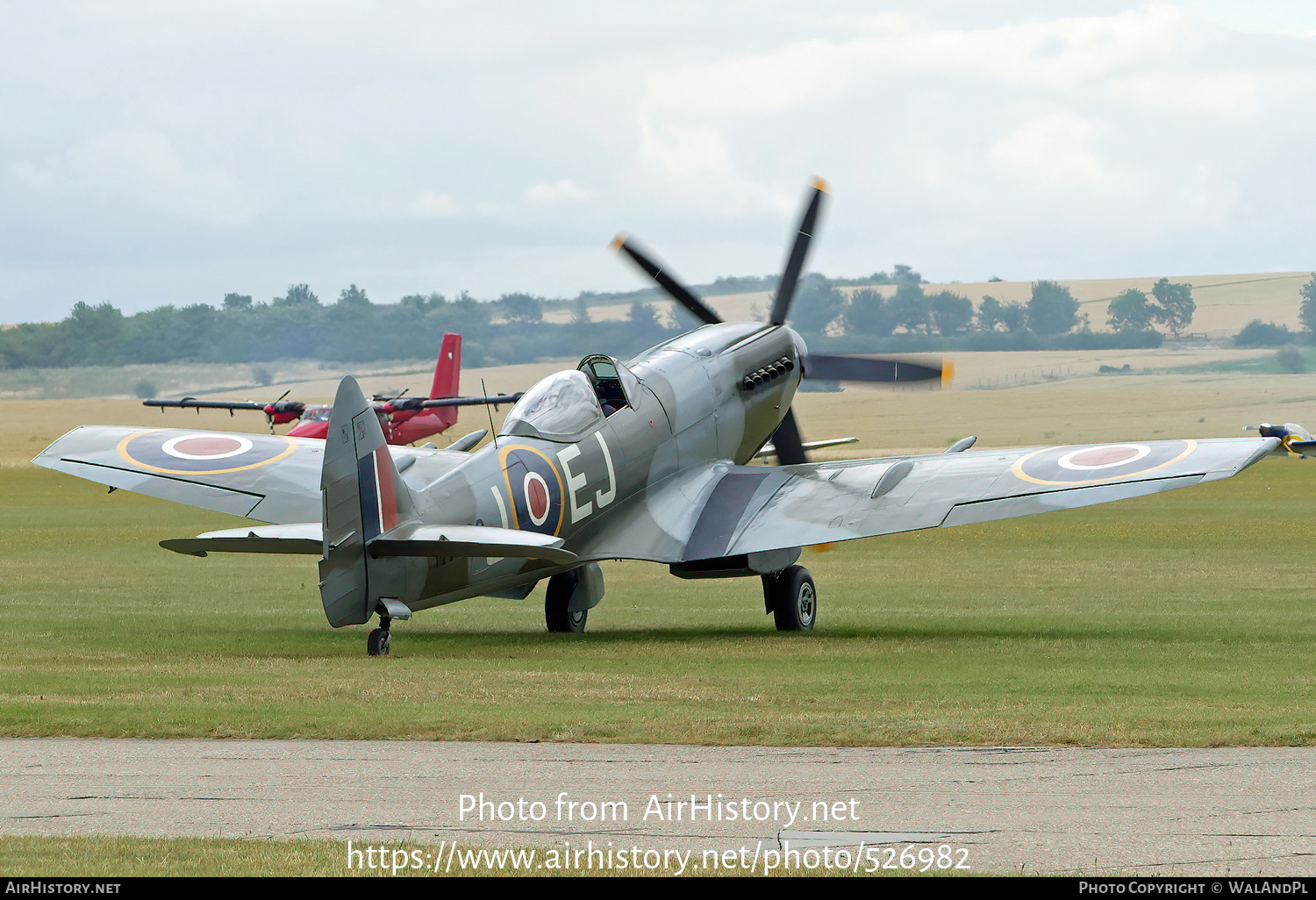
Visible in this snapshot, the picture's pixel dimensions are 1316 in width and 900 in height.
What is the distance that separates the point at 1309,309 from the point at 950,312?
33.1m

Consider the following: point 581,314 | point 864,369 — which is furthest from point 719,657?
point 581,314

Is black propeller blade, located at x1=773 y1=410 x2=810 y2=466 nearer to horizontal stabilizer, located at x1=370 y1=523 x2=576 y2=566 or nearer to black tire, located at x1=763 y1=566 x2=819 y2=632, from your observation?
black tire, located at x1=763 y1=566 x2=819 y2=632

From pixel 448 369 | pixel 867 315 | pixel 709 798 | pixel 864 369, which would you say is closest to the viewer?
pixel 709 798

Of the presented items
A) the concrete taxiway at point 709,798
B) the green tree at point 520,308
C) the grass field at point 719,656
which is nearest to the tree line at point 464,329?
the green tree at point 520,308

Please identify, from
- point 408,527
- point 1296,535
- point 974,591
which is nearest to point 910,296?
point 1296,535

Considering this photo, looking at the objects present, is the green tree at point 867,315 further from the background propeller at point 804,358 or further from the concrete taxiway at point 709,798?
the concrete taxiway at point 709,798

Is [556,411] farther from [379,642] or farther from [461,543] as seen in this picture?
[461,543]

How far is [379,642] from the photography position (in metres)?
16.2

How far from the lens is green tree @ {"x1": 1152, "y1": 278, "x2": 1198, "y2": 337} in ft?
500

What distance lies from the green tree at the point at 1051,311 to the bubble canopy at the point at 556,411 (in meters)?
131

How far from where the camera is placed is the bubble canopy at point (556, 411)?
59.6 feet

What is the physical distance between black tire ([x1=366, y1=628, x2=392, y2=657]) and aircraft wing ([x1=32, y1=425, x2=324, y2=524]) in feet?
12.8

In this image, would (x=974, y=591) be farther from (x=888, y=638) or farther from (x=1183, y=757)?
(x=1183, y=757)

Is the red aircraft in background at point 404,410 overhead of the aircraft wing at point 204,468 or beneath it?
beneath
